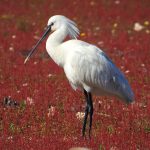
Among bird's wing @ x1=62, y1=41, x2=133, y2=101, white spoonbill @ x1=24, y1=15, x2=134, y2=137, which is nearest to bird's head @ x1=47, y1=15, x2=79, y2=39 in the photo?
white spoonbill @ x1=24, y1=15, x2=134, y2=137

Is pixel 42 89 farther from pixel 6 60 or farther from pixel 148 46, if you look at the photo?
pixel 148 46

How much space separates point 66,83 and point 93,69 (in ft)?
14.7

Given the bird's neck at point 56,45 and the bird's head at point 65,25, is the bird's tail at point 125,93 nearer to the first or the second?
the bird's neck at point 56,45

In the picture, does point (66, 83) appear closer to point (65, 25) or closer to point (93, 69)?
point (65, 25)

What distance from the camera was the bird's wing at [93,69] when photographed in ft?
29.1

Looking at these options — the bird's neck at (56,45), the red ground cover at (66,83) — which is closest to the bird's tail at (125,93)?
the red ground cover at (66,83)

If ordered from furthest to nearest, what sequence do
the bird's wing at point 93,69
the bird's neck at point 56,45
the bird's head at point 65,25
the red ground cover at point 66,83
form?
the bird's head at point 65,25 < the bird's neck at point 56,45 < the bird's wing at point 93,69 < the red ground cover at point 66,83

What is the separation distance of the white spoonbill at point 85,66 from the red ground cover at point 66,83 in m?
0.65

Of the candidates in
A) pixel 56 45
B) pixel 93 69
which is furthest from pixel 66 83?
pixel 93 69

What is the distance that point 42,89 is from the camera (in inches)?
495

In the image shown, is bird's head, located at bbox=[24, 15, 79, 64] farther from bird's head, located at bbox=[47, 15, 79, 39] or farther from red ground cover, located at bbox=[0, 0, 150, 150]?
red ground cover, located at bbox=[0, 0, 150, 150]

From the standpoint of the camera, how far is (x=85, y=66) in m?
8.91

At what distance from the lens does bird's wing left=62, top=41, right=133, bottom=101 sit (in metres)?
8.86

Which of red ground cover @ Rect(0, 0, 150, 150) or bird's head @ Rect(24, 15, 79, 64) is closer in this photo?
red ground cover @ Rect(0, 0, 150, 150)
